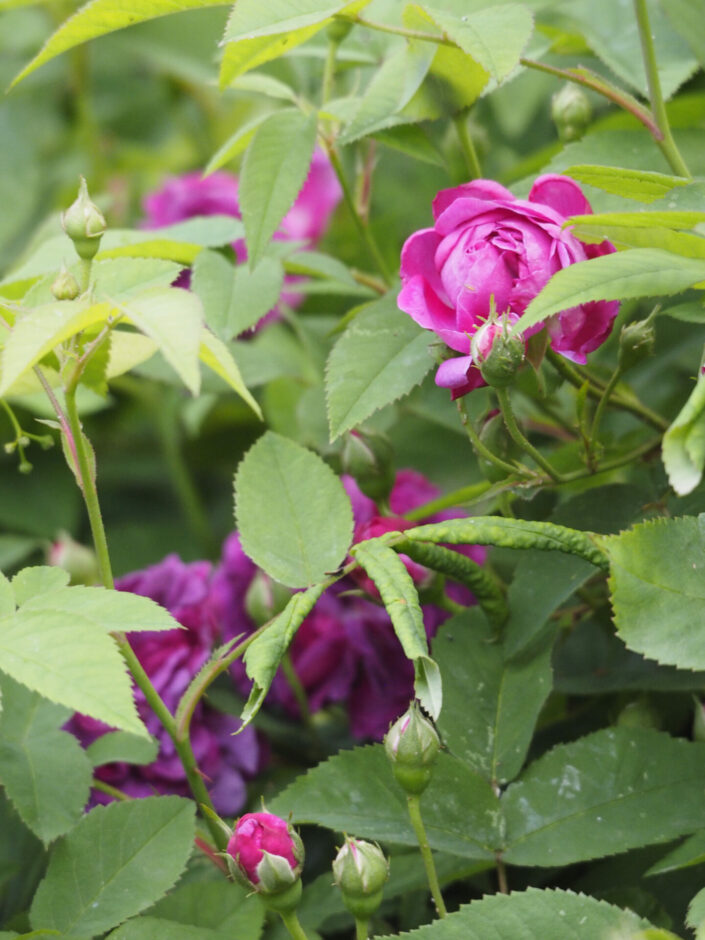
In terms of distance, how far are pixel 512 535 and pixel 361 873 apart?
16 cm

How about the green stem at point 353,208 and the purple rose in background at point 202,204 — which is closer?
the green stem at point 353,208

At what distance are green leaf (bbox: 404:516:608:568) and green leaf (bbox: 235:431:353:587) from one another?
0.25ft

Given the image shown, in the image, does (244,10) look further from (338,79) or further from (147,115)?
(147,115)

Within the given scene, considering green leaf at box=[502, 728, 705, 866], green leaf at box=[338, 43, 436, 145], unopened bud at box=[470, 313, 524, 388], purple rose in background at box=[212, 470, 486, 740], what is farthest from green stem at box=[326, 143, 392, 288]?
green leaf at box=[502, 728, 705, 866]

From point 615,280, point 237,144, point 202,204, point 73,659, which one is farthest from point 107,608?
point 202,204

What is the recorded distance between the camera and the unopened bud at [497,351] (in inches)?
19.6

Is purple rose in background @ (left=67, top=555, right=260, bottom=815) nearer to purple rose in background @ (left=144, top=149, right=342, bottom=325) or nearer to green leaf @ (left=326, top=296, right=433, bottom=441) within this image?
green leaf @ (left=326, top=296, right=433, bottom=441)

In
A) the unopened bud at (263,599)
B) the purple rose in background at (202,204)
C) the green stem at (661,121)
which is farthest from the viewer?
the purple rose in background at (202,204)

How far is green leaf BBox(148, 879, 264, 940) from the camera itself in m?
0.54

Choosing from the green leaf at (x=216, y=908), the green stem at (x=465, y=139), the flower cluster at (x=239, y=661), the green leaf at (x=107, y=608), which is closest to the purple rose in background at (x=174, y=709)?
the flower cluster at (x=239, y=661)

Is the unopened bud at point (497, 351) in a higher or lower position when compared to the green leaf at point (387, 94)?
lower

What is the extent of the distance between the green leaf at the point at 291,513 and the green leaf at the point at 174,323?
6.2 inches

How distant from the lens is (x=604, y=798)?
536mm

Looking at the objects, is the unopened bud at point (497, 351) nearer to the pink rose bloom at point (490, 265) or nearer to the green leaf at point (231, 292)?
the pink rose bloom at point (490, 265)
